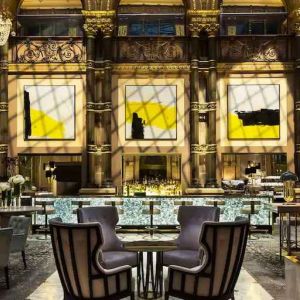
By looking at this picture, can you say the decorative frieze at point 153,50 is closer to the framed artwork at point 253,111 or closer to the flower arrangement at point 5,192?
the framed artwork at point 253,111

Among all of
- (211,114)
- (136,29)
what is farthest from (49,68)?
(211,114)

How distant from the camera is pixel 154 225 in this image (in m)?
12.2

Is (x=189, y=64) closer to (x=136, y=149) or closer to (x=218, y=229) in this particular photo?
(x=136, y=149)

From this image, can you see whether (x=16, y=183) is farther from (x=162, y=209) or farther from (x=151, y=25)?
(x=151, y=25)

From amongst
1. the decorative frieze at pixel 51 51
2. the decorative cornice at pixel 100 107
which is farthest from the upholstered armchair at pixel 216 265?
the decorative frieze at pixel 51 51

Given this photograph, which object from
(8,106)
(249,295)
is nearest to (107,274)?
(249,295)

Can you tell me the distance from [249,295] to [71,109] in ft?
29.1

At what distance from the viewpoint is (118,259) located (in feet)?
20.2

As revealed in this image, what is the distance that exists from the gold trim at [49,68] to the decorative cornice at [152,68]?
919mm

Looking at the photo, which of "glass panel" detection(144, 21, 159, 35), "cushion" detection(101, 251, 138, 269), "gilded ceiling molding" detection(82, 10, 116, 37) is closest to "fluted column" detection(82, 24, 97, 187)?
"gilded ceiling molding" detection(82, 10, 116, 37)

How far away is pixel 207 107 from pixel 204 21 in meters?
2.10

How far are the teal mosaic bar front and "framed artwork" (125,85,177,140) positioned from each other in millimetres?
2525

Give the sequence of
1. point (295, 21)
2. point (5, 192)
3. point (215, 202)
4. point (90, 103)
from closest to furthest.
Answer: point (5, 192), point (215, 202), point (90, 103), point (295, 21)

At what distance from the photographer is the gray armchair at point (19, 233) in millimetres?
7585
